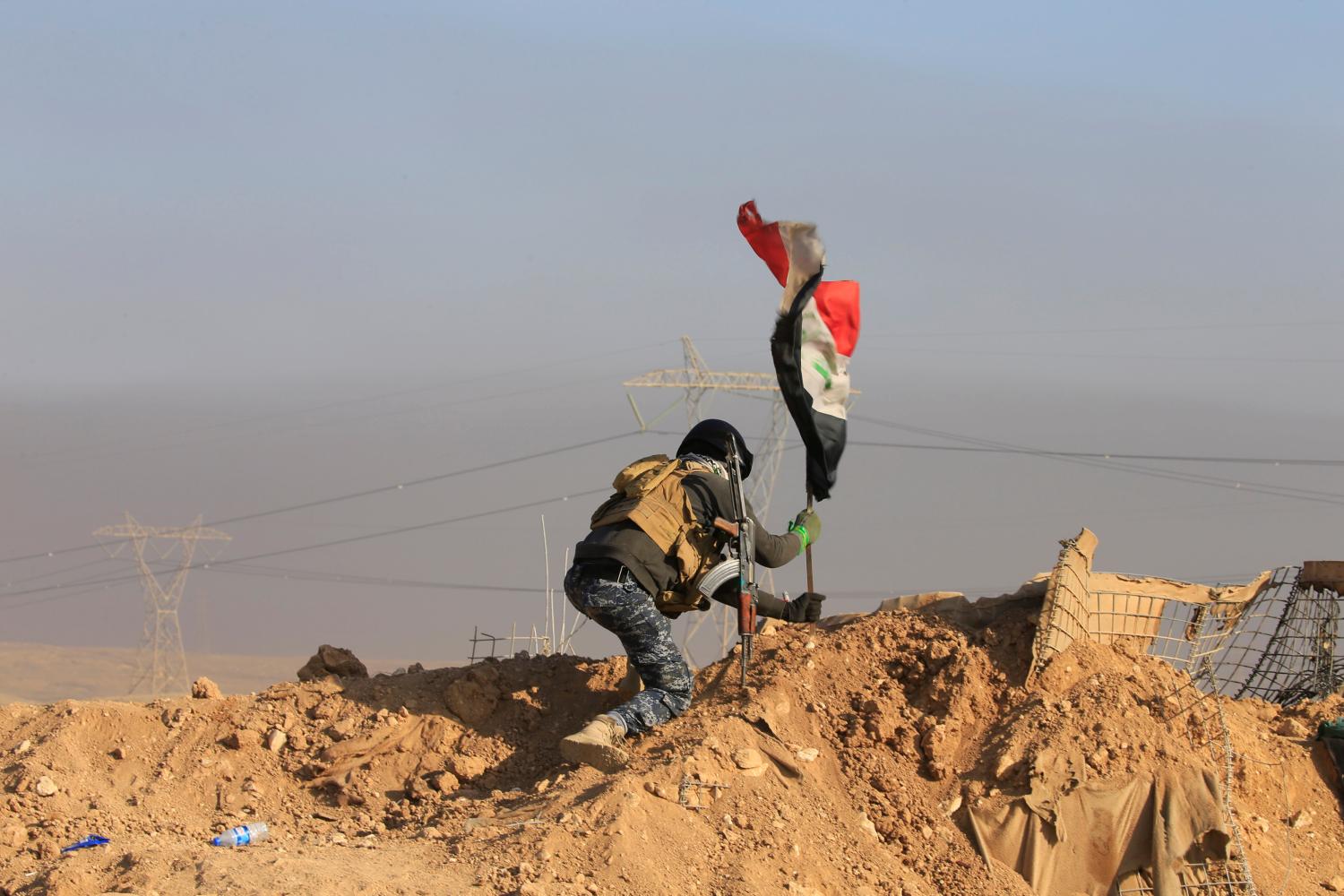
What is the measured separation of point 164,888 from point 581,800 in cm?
165

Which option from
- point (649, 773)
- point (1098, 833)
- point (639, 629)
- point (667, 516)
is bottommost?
point (1098, 833)

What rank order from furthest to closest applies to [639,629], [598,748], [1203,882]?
[639,629], [1203,882], [598,748]

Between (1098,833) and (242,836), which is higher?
(242,836)

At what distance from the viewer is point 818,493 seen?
7781mm

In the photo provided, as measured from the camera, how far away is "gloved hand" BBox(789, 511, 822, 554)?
276 inches

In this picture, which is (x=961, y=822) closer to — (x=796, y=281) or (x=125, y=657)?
(x=796, y=281)

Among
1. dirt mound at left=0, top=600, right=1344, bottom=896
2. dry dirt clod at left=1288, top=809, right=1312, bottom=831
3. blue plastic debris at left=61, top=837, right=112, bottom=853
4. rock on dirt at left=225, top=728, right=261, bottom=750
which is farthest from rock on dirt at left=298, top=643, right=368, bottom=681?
dry dirt clod at left=1288, top=809, right=1312, bottom=831

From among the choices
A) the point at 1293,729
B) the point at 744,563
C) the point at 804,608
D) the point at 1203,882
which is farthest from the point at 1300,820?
the point at 744,563

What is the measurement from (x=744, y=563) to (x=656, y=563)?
0.46 metres

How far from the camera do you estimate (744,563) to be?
6.59 metres

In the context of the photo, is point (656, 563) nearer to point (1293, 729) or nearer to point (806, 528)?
point (806, 528)

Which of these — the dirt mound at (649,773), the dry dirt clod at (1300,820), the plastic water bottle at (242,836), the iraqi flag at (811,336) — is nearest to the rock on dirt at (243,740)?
the dirt mound at (649,773)

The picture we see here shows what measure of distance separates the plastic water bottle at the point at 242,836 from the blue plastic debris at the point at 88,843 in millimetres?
451

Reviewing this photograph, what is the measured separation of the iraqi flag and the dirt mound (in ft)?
3.84
